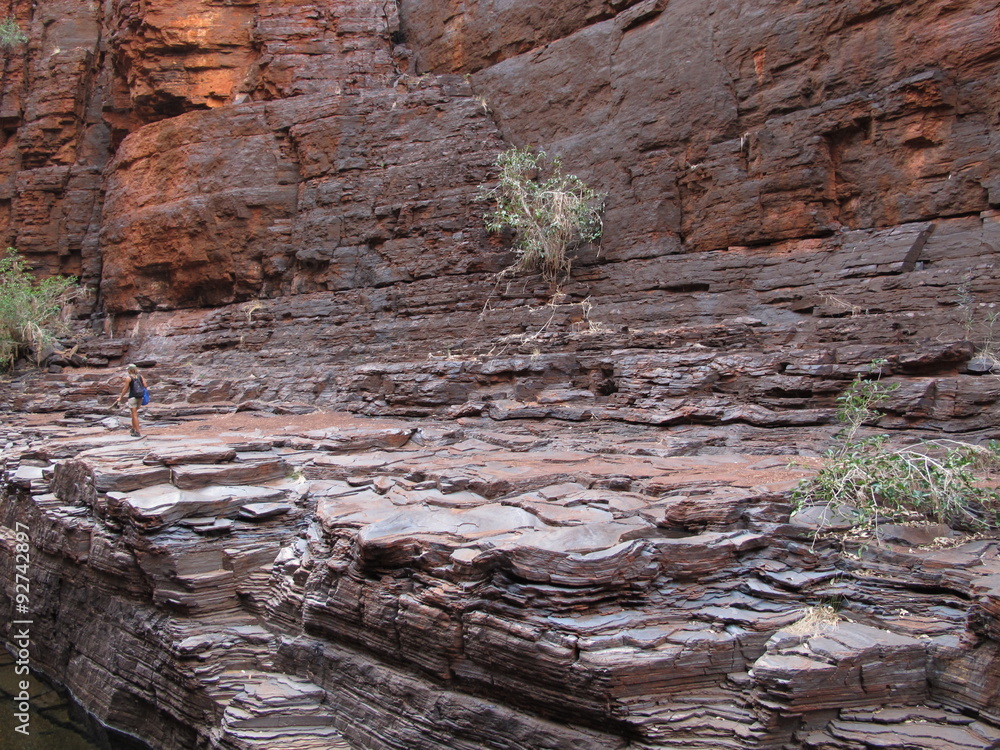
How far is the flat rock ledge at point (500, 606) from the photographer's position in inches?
151

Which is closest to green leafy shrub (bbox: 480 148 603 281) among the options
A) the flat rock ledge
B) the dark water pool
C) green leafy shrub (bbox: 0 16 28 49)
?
the flat rock ledge

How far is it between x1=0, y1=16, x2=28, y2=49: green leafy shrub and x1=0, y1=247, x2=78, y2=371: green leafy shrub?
7513mm

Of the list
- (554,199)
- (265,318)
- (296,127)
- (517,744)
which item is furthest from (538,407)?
(296,127)

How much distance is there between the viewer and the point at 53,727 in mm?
6578

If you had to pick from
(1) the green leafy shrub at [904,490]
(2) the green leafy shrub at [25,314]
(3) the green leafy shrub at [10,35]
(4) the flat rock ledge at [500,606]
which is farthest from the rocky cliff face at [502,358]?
(3) the green leafy shrub at [10,35]

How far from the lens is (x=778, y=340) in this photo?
8719mm

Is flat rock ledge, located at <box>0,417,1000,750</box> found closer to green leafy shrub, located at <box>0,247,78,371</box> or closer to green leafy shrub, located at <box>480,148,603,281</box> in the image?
green leafy shrub, located at <box>480,148,603,281</box>

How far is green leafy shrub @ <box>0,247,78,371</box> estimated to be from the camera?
1600cm

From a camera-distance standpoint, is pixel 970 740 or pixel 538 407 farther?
pixel 538 407

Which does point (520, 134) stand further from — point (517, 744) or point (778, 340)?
point (517, 744)

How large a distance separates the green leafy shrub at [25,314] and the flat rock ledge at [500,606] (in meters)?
10.5

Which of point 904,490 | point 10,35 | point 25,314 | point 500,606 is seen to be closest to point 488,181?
point 904,490

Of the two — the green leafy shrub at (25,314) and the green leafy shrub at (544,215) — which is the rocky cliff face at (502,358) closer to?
the green leafy shrub at (544,215)

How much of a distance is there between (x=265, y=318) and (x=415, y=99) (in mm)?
5833
